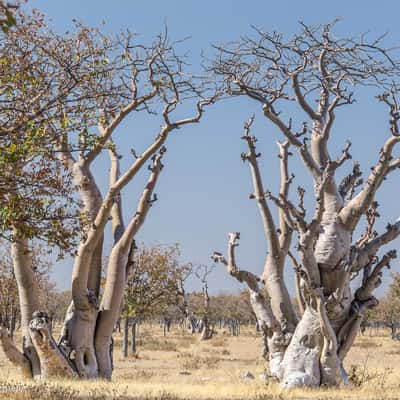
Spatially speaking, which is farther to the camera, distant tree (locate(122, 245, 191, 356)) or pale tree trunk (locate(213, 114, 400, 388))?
distant tree (locate(122, 245, 191, 356))

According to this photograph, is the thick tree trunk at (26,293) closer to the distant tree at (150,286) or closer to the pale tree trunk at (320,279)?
the pale tree trunk at (320,279)

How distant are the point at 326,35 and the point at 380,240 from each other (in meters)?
4.75

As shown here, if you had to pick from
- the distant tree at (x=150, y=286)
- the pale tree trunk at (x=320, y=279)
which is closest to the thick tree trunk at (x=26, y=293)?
the pale tree trunk at (x=320, y=279)

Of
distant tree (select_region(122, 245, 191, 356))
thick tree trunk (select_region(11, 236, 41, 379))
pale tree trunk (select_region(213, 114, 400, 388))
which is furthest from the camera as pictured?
distant tree (select_region(122, 245, 191, 356))

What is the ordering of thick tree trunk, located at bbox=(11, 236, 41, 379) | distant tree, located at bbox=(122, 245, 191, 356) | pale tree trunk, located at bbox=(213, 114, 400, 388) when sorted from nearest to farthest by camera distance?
pale tree trunk, located at bbox=(213, 114, 400, 388) < thick tree trunk, located at bbox=(11, 236, 41, 379) < distant tree, located at bbox=(122, 245, 191, 356)

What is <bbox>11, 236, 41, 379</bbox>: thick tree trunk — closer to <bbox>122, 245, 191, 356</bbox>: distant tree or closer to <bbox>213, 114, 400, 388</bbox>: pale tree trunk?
<bbox>213, 114, 400, 388</bbox>: pale tree trunk

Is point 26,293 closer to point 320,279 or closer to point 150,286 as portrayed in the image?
point 320,279

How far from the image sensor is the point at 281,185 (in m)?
16.1

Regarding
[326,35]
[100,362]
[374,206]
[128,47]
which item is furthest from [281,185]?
[100,362]

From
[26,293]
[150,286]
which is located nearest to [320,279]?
[26,293]

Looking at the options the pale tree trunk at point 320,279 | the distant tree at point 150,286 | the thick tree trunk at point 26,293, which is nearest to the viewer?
the pale tree trunk at point 320,279

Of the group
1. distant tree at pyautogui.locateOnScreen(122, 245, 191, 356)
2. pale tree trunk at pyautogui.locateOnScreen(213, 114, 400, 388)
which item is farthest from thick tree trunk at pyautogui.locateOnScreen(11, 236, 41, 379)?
distant tree at pyautogui.locateOnScreen(122, 245, 191, 356)

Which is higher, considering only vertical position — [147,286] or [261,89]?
[261,89]

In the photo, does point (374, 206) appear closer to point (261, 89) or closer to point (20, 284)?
point (261, 89)
